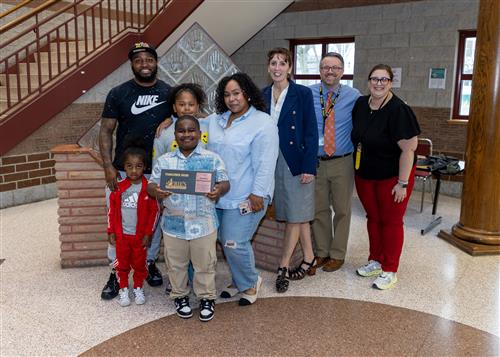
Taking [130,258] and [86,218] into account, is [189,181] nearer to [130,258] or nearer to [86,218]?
[130,258]

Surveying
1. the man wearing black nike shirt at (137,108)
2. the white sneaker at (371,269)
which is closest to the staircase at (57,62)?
the man wearing black nike shirt at (137,108)

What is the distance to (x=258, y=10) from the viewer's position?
23.1 ft

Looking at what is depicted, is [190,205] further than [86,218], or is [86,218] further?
[86,218]

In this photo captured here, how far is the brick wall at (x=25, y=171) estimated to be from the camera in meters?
5.21

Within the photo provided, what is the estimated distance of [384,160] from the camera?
10.0 feet

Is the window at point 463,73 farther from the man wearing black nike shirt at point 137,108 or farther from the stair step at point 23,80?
the stair step at point 23,80

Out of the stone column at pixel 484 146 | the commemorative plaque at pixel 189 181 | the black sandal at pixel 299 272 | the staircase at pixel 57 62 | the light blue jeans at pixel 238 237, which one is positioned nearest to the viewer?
the commemorative plaque at pixel 189 181

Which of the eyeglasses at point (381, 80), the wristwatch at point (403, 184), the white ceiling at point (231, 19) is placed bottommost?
the wristwatch at point (403, 184)

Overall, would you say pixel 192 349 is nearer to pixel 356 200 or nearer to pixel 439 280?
pixel 439 280

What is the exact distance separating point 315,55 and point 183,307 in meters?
5.68

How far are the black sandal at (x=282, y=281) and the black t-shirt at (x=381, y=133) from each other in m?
0.86

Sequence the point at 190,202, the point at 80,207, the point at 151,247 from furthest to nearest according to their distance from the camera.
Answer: the point at 80,207 → the point at 151,247 → the point at 190,202

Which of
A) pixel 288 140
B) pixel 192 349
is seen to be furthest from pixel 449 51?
pixel 192 349

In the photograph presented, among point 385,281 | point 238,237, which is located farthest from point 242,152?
point 385,281
